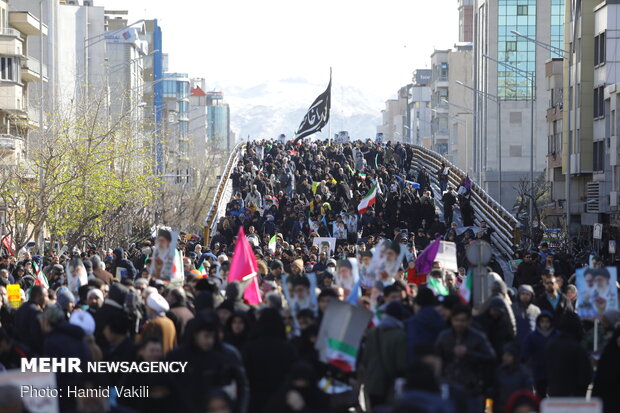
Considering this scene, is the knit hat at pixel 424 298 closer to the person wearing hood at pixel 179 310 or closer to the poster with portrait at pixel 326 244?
the person wearing hood at pixel 179 310

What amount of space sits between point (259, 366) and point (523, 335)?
15.2 ft

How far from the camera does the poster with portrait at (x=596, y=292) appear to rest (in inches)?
591

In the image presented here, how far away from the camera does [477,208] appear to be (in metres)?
45.1

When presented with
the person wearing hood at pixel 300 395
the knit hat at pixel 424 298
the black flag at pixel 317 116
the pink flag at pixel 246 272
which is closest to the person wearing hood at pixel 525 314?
the knit hat at pixel 424 298

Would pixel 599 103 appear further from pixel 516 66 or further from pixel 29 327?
pixel 516 66

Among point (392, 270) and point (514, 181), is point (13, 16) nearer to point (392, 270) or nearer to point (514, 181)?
point (392, 270)

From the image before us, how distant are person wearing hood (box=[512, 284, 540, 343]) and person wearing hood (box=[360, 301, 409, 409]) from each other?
3097 mm

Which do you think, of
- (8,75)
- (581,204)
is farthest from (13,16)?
(581,204)

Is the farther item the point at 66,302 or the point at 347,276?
the point at 347,276

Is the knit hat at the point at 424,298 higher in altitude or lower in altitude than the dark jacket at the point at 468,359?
higher

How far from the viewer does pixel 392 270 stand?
17.6 m

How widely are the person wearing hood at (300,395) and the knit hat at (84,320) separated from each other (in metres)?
4.34

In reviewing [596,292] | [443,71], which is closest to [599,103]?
[596,292]

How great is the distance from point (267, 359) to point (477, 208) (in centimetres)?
3443
